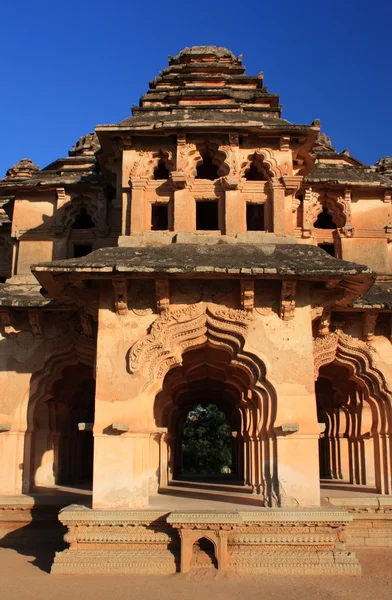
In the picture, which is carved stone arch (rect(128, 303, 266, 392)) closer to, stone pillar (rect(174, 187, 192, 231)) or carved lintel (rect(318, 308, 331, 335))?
carved lintel (rect(318, 308, 331, 335))

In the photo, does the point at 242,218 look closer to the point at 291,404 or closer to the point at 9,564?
the point at 291,404

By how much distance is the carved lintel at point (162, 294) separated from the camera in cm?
1021

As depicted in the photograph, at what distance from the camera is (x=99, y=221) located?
49.1 feet

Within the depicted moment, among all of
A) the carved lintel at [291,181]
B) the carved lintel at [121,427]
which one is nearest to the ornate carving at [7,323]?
the carved lintel at [121,427]

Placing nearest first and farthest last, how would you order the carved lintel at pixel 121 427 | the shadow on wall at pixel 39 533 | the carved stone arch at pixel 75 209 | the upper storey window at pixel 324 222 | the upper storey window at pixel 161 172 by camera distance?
the carved lintel at pixel 121 427, the shadow on wall at pixel 39 533, the upper storey window at pixel 161 172, the carved stone arch at pixel 75 209, the upper storey window at pixel 324 222

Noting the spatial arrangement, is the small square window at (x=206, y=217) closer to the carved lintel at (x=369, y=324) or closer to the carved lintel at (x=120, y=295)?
the carved lintel at (x=369, y=324)

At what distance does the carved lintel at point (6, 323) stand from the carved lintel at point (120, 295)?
11.0ft

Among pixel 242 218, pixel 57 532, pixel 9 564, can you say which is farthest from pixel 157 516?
pixel 242 218

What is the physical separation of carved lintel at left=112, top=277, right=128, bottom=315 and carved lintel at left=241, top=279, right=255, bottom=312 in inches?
75.9

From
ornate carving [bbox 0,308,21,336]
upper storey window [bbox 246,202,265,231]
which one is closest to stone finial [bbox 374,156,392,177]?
upper storey window [bbox 246,202,265,231]

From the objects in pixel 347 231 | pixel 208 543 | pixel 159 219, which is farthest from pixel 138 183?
pixel 208 543

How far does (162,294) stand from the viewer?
409 inches

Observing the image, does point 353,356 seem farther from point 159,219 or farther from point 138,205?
point 138,205

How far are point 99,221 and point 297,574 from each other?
29.7 ft
